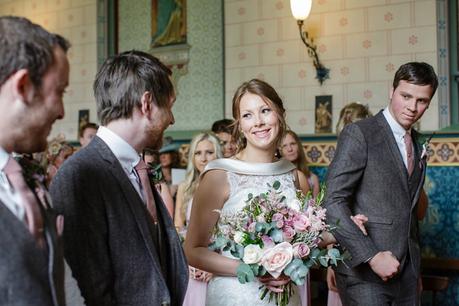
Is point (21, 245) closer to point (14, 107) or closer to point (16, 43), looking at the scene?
point (14, 107)

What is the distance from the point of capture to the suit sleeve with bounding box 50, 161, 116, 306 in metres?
1.87

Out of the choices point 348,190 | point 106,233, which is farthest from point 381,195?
point 106,233

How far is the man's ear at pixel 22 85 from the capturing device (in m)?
1.34

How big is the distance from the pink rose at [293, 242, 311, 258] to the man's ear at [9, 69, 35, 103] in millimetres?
1579

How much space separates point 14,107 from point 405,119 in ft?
8.38

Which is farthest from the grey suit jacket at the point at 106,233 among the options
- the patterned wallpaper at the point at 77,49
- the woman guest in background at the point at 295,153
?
the patterned wallpaper at the point at 77,49

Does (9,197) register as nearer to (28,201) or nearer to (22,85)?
(28,201)

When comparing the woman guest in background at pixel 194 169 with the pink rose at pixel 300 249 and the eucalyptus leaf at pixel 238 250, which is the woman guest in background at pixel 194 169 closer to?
the eucalyptus leaf at pixel 238 250

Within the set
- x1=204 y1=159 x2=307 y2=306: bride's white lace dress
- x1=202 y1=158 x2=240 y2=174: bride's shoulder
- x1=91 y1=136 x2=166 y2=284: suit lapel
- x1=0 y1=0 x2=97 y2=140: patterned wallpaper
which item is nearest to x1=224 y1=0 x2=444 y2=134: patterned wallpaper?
x1=0 y1=0 x2=97 y2=140: patterned wallpaper

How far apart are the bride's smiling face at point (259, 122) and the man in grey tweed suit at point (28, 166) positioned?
1.86 m

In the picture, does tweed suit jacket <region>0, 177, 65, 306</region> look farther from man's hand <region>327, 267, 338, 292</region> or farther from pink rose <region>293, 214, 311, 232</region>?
man's hand <region>327, 267, 338, 292</region>

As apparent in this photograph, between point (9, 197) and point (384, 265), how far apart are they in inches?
92.2

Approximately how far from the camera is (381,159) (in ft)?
11.3

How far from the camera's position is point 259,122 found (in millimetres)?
3232
